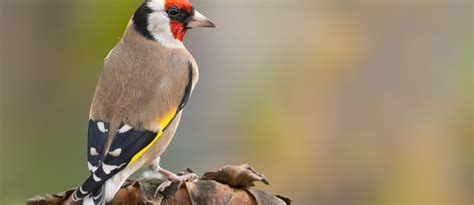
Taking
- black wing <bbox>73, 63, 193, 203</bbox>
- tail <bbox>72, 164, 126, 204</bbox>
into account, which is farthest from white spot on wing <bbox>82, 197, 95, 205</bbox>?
black wing <bbox>73, 63, 193, 203</bbox>

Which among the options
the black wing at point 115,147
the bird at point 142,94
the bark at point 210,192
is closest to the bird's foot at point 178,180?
the bark at point 210,192

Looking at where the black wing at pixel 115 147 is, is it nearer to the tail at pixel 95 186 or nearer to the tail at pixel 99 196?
the tail at pixel 95 186

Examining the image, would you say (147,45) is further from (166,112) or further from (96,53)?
(96,53)

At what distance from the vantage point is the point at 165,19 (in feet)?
18.8

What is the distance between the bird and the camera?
15.9ft

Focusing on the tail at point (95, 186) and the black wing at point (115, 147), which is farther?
the black wing at point (115, 147)

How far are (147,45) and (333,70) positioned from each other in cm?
682

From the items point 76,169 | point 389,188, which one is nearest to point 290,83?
point 389,188

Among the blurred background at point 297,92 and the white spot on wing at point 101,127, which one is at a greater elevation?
the white spot on wing at point 101,127

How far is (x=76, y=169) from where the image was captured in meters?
8.99

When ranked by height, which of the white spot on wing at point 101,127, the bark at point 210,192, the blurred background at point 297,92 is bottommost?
the blurred background at point 297,92

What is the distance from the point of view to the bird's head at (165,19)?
18.7 ft

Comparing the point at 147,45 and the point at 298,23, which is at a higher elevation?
the point at 147,45

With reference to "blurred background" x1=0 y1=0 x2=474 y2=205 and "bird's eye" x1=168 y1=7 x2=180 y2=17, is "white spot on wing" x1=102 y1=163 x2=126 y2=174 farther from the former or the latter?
"blurred background" x1=0 y1=0 x2=474 y2=205
